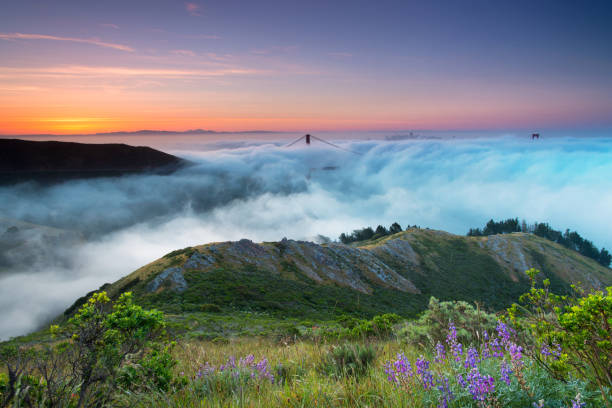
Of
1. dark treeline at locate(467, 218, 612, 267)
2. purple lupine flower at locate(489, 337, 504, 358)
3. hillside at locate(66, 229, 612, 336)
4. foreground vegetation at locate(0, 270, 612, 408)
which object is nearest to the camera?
foreground vegetation at locate(0, 270, 612, 408)

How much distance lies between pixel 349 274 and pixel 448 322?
69.3 meters

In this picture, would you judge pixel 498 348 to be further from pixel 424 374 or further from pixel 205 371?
pixel 205 371

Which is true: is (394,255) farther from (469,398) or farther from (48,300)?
(48,300)

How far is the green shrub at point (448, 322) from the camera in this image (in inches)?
288

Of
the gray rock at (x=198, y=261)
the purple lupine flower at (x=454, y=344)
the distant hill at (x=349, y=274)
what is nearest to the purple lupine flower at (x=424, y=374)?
the purple lupine flower at (x=454, y=344)

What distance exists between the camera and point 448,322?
26.2 ft

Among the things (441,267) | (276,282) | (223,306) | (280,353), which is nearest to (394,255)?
(441,267)

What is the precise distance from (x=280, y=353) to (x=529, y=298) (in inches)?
183

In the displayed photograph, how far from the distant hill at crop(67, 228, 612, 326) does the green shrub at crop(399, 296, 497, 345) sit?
2666mm

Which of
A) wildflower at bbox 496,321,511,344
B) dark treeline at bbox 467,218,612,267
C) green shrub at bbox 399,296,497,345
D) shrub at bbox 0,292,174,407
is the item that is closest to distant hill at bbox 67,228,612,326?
wildflower at bbox 496,321,511,344

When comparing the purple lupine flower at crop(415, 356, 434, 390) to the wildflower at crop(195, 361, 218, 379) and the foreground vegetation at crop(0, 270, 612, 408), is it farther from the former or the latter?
the wildflower at crop(195, 361, 218, 379)

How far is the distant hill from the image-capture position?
137ft

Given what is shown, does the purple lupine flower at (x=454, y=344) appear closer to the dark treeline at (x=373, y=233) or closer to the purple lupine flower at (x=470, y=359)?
the purple lupine flower at (x=470, y=359)

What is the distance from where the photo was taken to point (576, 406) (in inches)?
74.5
